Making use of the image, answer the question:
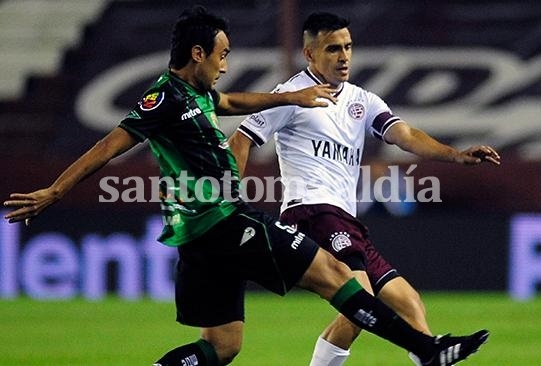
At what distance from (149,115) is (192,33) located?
1.68 feet

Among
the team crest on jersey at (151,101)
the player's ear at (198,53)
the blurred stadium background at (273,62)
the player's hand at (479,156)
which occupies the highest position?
the blurred stadium background at (273,62)

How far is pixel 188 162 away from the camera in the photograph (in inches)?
271

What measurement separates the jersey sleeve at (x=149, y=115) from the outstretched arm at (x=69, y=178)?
4cm

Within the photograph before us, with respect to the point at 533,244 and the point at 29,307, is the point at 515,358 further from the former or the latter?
the point at 29,307

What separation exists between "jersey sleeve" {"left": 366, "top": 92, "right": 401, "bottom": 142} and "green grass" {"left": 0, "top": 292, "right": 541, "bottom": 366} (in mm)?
2539

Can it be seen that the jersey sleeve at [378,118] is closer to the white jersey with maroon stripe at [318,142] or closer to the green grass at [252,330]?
the white jersey with maroon stripe at [318,142]

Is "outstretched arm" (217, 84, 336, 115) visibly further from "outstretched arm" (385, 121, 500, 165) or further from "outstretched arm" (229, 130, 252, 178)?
"outstretched arm" (385, 121, 500, 165)

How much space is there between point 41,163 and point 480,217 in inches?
217

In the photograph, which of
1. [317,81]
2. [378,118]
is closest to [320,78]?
[317,81]

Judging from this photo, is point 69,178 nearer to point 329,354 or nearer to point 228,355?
point 228,355

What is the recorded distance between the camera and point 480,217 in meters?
15.8

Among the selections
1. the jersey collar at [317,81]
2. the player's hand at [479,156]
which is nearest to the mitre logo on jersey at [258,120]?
the jersey collar at [317,81]

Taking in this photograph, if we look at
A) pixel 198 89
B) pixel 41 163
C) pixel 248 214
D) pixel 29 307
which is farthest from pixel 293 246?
pixel 41 163

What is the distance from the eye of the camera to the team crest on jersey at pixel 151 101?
675 cm
